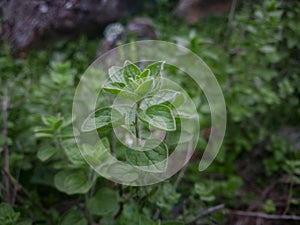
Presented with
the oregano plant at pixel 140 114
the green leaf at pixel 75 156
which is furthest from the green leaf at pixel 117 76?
the green leaf at pixel 75 156

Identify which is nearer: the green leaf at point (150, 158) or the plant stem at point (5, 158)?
the green leaf at point (150, 158)

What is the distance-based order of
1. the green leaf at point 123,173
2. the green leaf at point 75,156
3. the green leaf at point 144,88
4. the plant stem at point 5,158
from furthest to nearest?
the plant stem at point 5,158
the green leaf at point 75,156
the green leaf at point 123,173
the green leaf at point 144,88

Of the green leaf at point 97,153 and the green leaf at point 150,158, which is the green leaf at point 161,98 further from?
the green leaf at point 97,153

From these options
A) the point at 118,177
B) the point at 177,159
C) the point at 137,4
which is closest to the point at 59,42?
the point at 137,4

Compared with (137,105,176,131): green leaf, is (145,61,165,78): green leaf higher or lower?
higher

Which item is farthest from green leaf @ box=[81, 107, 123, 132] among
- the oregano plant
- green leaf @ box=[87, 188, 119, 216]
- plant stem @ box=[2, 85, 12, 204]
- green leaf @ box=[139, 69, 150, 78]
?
plant stem @ box=[2, 85, 12, 204]

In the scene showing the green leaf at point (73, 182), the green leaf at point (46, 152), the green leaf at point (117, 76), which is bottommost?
the green leaf at point (73, 182)

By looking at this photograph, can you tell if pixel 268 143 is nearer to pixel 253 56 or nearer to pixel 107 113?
pixel 253 56

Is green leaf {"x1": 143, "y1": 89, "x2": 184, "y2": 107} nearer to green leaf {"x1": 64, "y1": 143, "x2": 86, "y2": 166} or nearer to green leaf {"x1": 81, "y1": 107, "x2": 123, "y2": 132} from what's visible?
green leaf {"x1": 81, "y1": 107, "x2": 123, "y2": 132}
